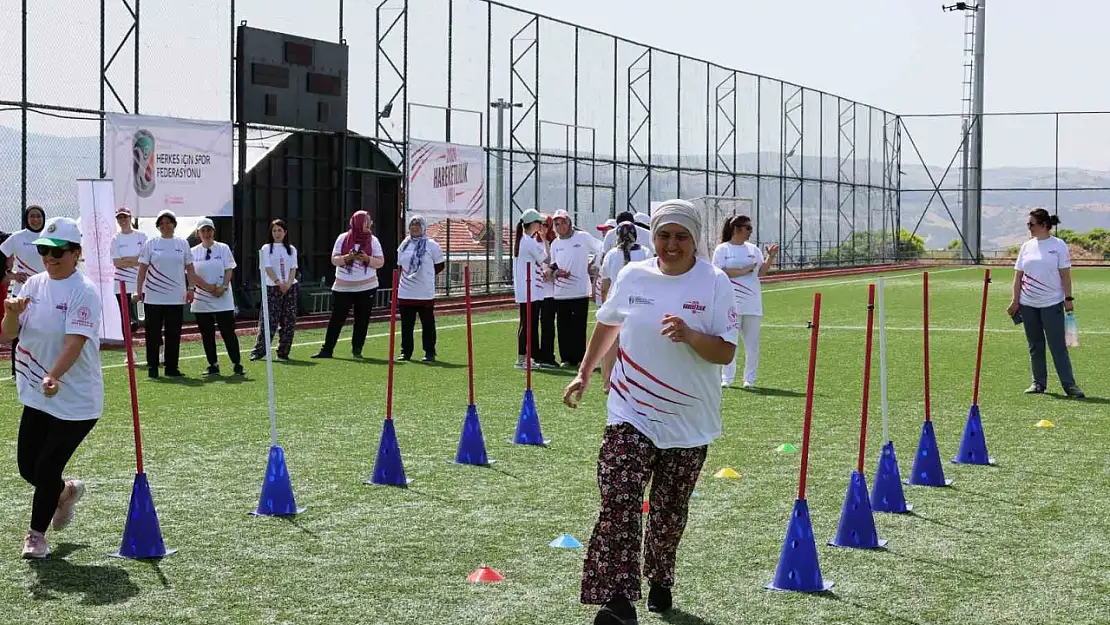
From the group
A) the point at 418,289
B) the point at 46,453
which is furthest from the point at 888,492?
the point at 418,289

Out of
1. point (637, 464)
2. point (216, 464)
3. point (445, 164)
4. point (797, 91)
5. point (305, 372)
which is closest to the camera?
point (637, 464)

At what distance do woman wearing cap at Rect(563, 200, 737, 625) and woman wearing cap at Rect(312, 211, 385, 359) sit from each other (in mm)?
12831

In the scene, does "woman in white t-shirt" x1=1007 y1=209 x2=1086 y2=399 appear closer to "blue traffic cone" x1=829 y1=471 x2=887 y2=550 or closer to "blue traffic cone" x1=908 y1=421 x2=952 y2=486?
"blue traffic cone" x1=908 y1=421 x2=952 y2=486

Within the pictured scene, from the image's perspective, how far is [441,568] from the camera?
7.28 m

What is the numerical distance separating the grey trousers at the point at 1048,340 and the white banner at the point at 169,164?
14226 mm

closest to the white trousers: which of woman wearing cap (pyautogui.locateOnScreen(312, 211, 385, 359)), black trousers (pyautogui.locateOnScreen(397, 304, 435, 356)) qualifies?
→ black trousers (pyautogui.locateOnScreen(397, 304, 435, 356))

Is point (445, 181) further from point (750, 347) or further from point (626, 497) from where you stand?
point (626, 497)

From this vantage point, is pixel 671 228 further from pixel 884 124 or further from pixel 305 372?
pixel 884 124

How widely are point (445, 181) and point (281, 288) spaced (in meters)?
13.8

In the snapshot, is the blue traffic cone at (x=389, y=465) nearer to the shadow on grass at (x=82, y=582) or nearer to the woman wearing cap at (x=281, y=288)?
the shadow on grass at (x=82, y=582)

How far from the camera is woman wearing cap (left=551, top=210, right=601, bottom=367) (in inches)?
690

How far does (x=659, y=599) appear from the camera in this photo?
6.45 m

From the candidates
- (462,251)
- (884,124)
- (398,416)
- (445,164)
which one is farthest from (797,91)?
(398,416)

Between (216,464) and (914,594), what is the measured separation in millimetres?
5425
